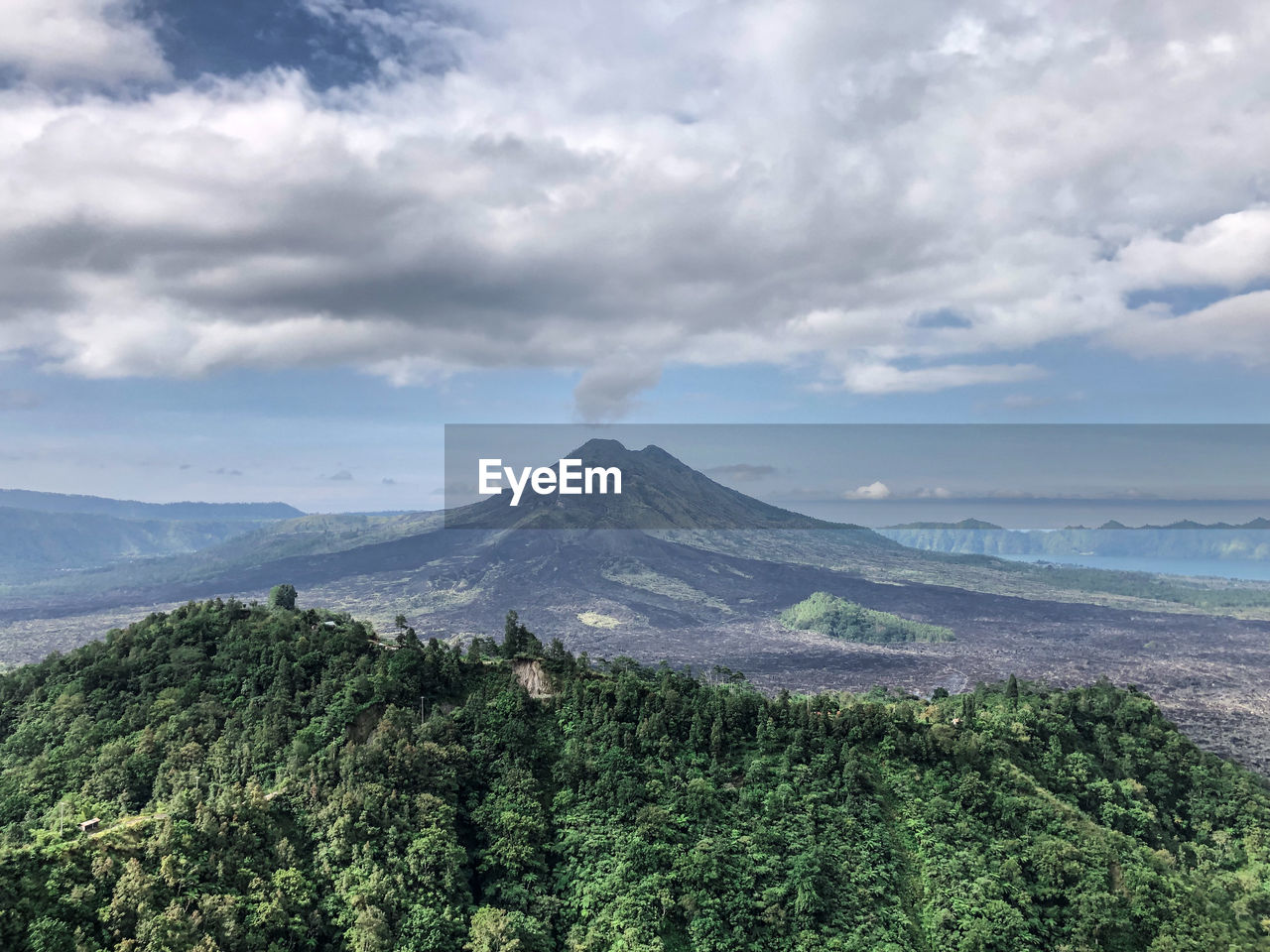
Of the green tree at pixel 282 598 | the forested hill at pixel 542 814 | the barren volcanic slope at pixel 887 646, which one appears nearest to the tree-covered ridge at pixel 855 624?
the barren volcanic slope at pixel 887 646

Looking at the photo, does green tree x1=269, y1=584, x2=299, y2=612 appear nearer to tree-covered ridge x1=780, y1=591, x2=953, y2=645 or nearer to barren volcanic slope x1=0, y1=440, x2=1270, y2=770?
barren volcanic slope x1=0, y1=440, x2=1270, y2=770

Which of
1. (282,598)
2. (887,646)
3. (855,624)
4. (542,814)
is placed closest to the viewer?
(542,814)

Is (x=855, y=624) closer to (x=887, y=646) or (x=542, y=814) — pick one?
(x=887, y=646)

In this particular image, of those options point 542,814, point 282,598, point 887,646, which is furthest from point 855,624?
point 542,814

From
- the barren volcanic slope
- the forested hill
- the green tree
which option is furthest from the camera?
the barren volcanic slope

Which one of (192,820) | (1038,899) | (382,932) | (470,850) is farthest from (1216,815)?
(192,820)

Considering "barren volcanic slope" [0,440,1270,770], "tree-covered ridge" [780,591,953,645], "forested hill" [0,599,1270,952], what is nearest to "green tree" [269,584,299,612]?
"forested hill" [0,599,1270,952]
